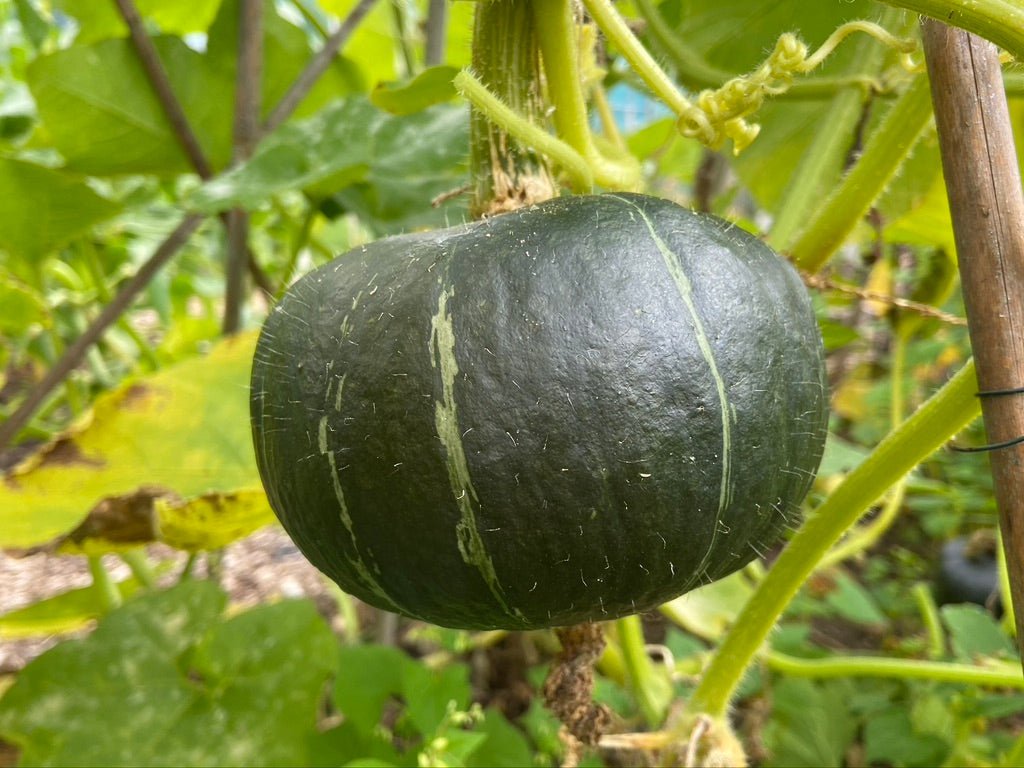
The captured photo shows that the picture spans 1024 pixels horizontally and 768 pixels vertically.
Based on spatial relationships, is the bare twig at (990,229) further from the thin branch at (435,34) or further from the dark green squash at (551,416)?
the thin branch at (435,34)

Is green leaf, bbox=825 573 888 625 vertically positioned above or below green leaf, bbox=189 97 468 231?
below

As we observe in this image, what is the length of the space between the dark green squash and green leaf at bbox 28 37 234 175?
33.7 inches

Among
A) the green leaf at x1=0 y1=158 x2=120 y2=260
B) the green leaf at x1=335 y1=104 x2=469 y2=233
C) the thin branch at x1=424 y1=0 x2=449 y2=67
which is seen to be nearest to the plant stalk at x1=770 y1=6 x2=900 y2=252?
the green leaf at x1=335 y1=104 x2=469 y2=233

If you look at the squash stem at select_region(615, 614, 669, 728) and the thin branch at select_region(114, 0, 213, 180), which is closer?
the squash stem at select_region(615, 614, 669, 728)

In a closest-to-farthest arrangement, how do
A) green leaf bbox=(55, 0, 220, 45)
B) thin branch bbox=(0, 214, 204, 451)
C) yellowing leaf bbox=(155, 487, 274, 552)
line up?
yellowing leaf bbox=(155, 487, 274, 552) → thin branch bbox=(0, 214, 204, 451) → green leaf bbox=(55, 0, 220, 45)

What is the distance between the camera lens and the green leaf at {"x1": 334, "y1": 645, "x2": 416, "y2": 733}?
98 centimetres

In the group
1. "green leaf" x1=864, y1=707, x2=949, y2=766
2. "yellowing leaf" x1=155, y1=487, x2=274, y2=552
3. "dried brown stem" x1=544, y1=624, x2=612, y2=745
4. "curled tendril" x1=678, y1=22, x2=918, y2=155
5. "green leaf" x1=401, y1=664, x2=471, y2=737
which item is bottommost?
"green leaf" x1=864, y1=707, x2=949, y2=766

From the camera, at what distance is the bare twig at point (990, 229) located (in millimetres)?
449

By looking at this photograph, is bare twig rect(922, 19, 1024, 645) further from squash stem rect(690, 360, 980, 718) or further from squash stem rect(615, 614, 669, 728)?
squash stem rect(615, 614, 669, 728)

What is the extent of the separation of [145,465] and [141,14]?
1.00 metres

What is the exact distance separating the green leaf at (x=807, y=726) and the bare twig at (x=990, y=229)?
98 centimetres

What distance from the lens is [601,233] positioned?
0.55 m

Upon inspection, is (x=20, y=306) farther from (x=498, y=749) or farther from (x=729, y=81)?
(x=729, y=81)

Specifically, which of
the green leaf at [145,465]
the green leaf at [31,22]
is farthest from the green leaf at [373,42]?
the green leaf at [145,465]
